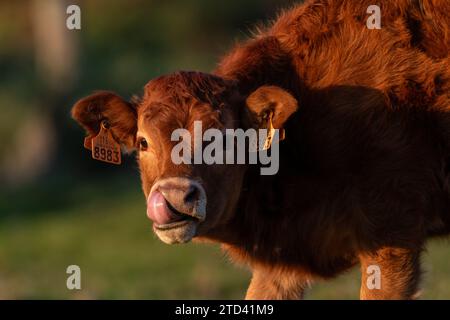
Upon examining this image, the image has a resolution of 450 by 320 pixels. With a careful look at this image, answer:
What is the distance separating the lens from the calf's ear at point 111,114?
6941mm

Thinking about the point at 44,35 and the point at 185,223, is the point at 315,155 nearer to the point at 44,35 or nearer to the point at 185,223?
the point at 185,223

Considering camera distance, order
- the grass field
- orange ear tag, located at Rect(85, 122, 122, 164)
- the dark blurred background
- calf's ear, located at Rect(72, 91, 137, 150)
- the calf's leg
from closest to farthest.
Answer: the calf's leg, calf's ear, located at Rect(72, 91, 137, 150), orange ear tag, located at Rect(85, 122, 122, 164), the grass field, the dark blurred background

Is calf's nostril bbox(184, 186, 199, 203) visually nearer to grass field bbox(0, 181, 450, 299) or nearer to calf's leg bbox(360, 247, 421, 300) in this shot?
calf's leg bbox(360, 247, 421, 300)

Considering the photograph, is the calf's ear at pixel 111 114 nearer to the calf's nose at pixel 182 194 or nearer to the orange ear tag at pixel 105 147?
the orange ear tag at pixel 105 147

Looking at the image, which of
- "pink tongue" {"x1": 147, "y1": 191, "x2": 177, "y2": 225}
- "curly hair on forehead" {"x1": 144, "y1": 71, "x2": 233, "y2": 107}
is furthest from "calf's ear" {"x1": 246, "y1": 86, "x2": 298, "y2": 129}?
"pink tongue" {"x1": 147, "y1": 191, "x2": 177, "y2": 225}

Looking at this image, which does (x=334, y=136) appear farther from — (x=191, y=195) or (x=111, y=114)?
(x=111, y=114)

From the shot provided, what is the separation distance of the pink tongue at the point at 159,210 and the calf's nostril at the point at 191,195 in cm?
13

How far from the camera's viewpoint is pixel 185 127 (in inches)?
254

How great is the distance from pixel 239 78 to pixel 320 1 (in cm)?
85

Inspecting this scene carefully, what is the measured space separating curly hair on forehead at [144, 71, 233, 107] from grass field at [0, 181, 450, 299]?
1.90 meters

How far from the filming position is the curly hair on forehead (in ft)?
21.6

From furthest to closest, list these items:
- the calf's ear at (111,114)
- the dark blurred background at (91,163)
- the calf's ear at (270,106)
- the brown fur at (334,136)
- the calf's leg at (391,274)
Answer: the dark blurred background at (91,163) → the calf's ear at (111,114) → the calf's leg at (391,274) → the brown fur at (334,136) → the calf's ear at (270,106)

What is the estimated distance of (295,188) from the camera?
6922mm

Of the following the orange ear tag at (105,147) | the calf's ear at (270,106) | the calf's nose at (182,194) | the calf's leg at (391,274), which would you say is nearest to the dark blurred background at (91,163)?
the calf's leg at (391,274)
